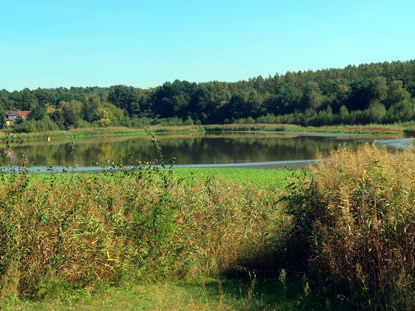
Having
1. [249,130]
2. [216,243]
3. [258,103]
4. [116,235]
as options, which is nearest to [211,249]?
[216,243]

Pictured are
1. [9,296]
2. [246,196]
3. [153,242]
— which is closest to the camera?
[9,296]

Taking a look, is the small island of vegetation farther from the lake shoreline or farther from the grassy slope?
the lake shoreline

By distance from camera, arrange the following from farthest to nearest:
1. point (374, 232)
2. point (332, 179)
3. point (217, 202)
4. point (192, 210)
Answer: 1. point (217, 202)
2. point (192, 210)
3. point (332, 179)
4. point (374, 232)

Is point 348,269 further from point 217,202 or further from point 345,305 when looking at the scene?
point 217,202

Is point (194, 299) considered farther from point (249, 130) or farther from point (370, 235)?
point (249, 130)

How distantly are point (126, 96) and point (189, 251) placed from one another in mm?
173423

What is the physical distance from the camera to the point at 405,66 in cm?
13112

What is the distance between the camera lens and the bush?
6.59 meters

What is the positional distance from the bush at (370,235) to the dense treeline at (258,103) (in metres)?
93.6

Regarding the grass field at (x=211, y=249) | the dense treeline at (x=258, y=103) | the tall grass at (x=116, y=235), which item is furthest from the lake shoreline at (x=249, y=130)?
the grass field at (x=211, y=249)

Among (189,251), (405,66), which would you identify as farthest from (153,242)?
(405,66)

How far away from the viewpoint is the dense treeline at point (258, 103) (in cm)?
10480

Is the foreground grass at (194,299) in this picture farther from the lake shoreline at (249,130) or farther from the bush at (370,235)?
the lake shoreline at (249,130)

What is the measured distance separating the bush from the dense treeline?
307 feet
